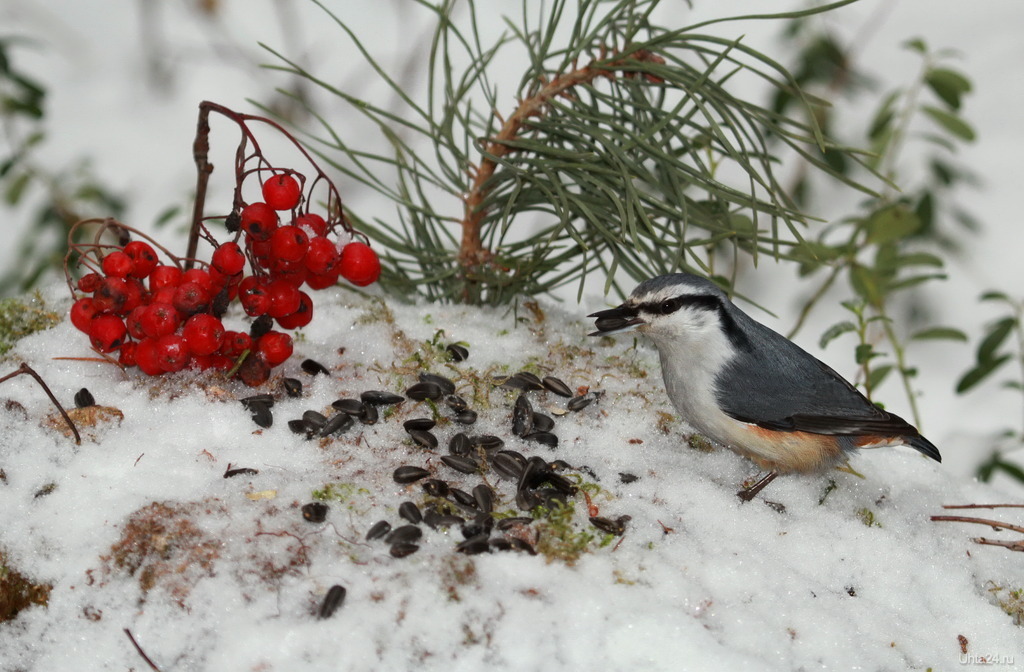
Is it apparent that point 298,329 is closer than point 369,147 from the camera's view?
Yes

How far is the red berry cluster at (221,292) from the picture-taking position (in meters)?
1.81

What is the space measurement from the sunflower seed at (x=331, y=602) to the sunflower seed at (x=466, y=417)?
54cm

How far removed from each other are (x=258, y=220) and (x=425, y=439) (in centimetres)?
52

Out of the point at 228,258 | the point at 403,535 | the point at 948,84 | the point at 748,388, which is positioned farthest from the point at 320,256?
the point at 948,84

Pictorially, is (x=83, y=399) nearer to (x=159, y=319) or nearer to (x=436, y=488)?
(x=159, y=319)

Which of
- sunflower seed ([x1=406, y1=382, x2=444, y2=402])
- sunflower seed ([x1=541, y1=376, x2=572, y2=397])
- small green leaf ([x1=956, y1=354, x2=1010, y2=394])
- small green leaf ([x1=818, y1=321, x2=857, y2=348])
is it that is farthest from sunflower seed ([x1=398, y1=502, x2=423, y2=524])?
small green leaf ([x1=956, y1=354, x2=1010, y2=394])

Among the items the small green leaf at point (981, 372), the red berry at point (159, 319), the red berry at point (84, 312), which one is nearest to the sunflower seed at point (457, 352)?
the red berry at point (159, 319)

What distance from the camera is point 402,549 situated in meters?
1.51

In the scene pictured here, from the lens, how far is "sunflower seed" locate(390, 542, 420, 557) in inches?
59.2

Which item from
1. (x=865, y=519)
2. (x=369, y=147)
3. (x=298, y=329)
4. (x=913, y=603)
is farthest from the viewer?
(x=369, y=147)

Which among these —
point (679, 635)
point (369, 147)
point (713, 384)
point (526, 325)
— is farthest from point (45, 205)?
point (679, 635)

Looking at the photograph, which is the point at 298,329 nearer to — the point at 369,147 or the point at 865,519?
the point at 865,519

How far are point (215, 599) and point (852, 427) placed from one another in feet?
4.00

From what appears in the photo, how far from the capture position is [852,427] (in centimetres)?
186
